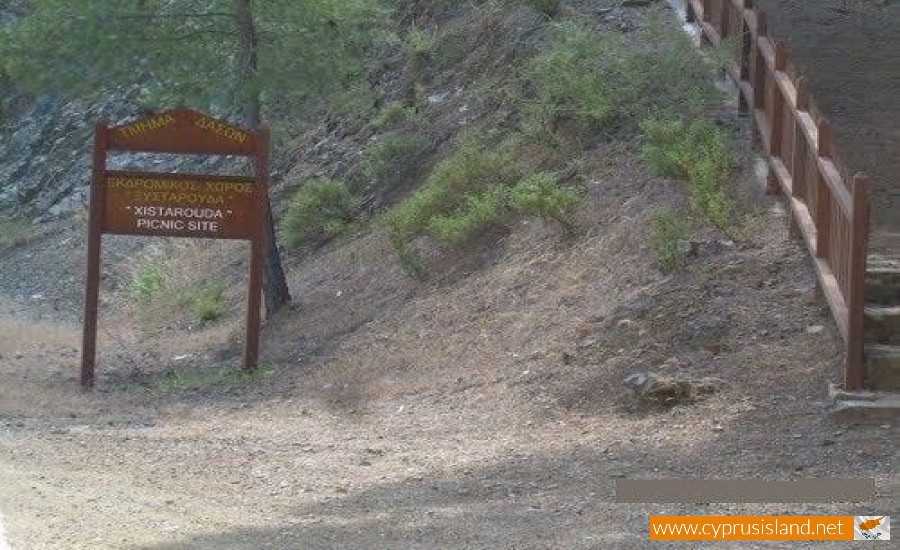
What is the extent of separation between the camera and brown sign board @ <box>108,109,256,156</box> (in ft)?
45.3

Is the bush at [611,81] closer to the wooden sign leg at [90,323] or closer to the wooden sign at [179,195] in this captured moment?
the wooden sign at [179,195]

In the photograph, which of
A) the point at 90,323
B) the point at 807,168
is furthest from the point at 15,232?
the point at 807,168

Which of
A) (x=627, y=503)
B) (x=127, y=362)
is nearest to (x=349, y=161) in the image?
(x=127, y=362)

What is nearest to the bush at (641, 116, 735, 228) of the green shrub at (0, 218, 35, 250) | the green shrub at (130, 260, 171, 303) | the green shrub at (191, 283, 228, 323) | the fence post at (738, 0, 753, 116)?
the fence post at (738, 0, 753, 116)

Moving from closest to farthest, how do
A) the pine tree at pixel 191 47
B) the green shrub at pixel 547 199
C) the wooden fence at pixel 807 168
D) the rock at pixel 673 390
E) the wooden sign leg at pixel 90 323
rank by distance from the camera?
1. the wooden fence at pixel 807 168
2. the rock at pixel 673 390
3. the green shrub at pixel 547 199
4. the wooden sign leg at pixel 90 323
5. the pine tree at pixel 191 47

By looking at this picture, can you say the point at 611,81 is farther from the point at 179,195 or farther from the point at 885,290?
the point at 885,290

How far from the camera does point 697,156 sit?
13000 mm

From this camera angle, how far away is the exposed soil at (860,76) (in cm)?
1217

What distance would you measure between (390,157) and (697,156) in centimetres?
652

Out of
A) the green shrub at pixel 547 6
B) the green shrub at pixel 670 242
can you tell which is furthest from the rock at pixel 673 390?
the green shrub at pixel 547 6

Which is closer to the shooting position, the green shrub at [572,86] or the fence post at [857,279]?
the fence post at [857,279]

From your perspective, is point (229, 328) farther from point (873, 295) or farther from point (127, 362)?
point (873, 295)

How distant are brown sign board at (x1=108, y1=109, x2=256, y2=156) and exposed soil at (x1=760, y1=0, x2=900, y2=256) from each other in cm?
476

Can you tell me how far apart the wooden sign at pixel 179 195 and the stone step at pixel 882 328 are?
5.84 m
